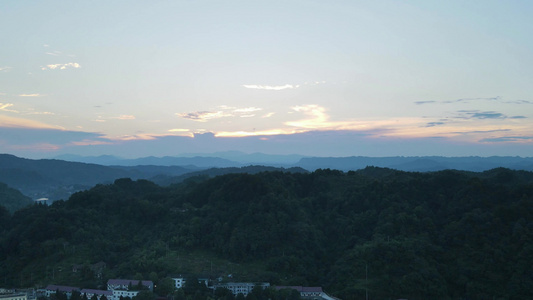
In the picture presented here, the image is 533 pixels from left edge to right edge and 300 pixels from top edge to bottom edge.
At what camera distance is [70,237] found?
123ft

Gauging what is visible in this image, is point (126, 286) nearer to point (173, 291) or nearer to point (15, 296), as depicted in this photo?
point (173, 291)

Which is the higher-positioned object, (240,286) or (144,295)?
(144,295)

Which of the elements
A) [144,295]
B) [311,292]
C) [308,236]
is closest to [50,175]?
[308,236]

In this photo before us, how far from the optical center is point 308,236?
120 ft

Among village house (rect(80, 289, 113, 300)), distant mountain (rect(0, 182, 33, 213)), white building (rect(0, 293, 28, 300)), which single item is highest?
distant mountain (rect(0, 182, 33, 213))

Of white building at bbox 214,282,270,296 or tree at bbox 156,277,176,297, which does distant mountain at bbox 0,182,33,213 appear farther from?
white building at bbox 214,282,270,296

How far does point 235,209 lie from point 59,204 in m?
21.3

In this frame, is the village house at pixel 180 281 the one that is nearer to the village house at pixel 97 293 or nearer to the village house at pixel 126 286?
the village house at pixel 126 286

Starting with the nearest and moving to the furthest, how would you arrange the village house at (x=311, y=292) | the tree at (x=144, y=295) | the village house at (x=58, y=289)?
the tree at (x=144, y=295)
the village house at (x=311, y=292)
the village house at (x=58, y=289)

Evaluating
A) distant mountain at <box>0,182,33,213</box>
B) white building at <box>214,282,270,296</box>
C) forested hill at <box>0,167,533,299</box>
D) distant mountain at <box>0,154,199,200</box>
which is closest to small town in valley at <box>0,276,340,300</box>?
white building at <box>214,282,270,296</box>

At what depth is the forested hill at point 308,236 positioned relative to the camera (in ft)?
94.1

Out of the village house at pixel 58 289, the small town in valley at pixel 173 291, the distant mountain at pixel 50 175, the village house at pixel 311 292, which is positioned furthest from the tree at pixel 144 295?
the distant mountain at pixel 50 175

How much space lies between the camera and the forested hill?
2869 centimetres

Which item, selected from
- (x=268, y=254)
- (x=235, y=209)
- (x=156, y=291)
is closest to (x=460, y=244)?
(x=268, y=254)
